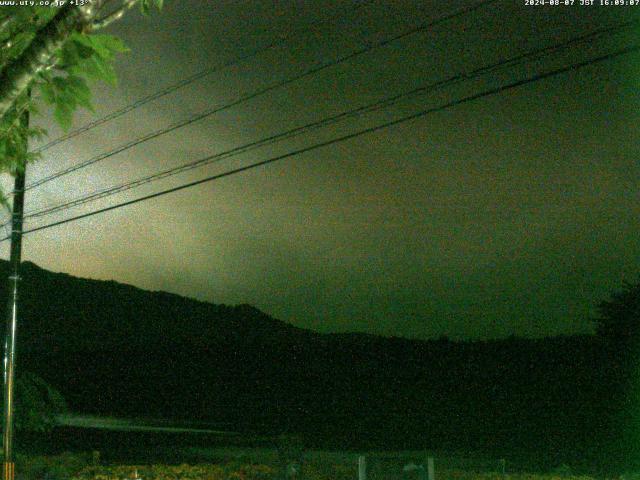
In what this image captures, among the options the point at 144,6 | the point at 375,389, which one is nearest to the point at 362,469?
the point at 144,6

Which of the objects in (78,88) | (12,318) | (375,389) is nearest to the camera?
(78,88)

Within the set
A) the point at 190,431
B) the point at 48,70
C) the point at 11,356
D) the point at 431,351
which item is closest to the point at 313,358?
the point at 431,351

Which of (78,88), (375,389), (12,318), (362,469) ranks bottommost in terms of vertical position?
(362,469)

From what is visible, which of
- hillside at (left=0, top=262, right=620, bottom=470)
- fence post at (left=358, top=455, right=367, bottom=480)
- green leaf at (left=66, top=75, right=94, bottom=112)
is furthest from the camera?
hillside at (left=0, top=262, right=620, bottom=470)

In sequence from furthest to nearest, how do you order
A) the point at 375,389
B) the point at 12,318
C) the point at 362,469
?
1. the point at 375,389
2. the point at 12,318
3. the point at 362,469

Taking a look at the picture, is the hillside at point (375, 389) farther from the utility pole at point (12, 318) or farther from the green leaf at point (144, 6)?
the green leaf at point (144, 6)

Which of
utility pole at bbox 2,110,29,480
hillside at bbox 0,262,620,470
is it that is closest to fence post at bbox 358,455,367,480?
utility pole at bbox 2,110,29,480

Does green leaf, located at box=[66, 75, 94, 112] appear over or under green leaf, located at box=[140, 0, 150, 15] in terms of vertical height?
under

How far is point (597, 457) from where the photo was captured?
23.4 meters

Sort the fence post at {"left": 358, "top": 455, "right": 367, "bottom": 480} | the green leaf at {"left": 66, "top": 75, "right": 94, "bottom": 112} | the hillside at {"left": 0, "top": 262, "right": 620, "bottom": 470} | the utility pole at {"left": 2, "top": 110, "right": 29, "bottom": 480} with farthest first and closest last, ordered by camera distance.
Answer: the hillside at {"left": 0, "top": 262, "right": 620, "bottom": 470} < the utility pole at {"left": 2, "top": 110, "right": 29, "bottom": 480} < the fence post at {"left": 358, "top": 455, "right": 367, "bottom": 480} < the green leaf at {"left": 66, "top": 75, "right": 94, "bottom": 112}

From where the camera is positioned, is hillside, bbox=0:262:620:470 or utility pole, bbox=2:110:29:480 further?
hillside, bbox=0:262:620:470

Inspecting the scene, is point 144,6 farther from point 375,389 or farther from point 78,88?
point 375,389

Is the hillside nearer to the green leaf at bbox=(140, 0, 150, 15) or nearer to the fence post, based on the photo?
the fence post

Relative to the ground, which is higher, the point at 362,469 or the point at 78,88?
the point at 78,88
